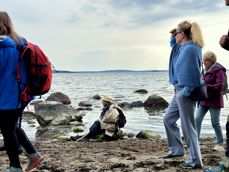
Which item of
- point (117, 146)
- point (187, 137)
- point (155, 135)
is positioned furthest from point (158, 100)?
point (187, 137)

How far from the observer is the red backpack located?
520 centimetres

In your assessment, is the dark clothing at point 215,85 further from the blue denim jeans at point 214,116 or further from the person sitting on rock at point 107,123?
the person sitting on rock at point 107,123

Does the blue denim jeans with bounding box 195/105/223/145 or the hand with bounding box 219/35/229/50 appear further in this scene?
the blue denim jeans with bounding box 195/105/223/145

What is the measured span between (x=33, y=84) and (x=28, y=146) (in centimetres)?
100

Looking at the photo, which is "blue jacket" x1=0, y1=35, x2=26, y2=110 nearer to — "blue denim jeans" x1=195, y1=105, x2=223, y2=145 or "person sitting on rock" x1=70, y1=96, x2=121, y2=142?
"blue denim jeans" x1=195, y1=105, x2=223, y2=145

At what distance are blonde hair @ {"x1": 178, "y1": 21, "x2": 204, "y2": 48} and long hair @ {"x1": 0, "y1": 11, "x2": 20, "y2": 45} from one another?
249 cm

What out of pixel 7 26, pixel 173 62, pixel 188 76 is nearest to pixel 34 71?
pixel 7 26

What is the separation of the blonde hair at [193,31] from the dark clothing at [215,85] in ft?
7.81

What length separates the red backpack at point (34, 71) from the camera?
205 inches

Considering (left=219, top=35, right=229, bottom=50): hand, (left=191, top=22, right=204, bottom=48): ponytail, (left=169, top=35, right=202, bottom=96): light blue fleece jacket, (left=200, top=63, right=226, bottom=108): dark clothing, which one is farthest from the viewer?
(left=200, top=63, right=226, bottom=108): dark clothing

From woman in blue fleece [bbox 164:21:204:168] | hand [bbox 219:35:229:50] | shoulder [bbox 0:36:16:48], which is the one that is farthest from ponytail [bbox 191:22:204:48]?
shoulder [bbox 0:36:16:48]

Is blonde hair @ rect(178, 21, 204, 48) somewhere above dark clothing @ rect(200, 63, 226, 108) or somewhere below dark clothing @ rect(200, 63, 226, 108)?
above

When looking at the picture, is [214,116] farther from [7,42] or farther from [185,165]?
[7,42]

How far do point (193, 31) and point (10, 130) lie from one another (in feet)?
9.85
